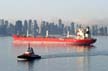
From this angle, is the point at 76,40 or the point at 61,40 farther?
the point at 61,40

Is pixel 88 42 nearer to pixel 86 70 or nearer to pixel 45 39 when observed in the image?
pixel 45 39

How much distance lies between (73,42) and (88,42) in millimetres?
5271

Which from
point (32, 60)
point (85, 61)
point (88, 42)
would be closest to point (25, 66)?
point (32, 60)

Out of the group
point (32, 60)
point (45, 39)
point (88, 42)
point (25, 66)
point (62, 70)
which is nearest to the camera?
point (62, 70)

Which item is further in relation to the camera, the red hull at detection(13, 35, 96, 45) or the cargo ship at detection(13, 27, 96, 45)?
the cargo ship at detection(13, 27, 96, 45)

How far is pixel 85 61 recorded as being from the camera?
154 ft

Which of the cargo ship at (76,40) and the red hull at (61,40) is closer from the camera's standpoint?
the red hull at (61,40)

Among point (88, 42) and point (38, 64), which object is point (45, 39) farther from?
point (38, 64)

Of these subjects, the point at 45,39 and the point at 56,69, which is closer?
the point at 56,69

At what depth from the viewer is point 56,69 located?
38688 millimetres

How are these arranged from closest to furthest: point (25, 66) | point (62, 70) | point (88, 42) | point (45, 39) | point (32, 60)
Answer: point (62, 70) < point (25, 66) < point (32, 60) < point (88, 42) < point (45, 39)

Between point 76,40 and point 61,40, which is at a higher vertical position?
point 76,40

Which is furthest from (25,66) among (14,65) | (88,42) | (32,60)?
(88,42)

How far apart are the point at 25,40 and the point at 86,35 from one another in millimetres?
19677
